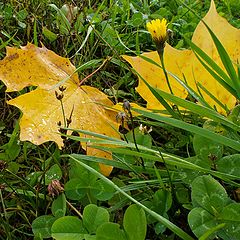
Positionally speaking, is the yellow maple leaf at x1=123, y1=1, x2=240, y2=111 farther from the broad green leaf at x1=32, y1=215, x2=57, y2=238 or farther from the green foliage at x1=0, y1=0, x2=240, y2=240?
the broad green leaf at x1=32, y1=215, x2=57, y2=238

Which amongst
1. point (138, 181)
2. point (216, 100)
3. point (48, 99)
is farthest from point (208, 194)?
point (48, 99)

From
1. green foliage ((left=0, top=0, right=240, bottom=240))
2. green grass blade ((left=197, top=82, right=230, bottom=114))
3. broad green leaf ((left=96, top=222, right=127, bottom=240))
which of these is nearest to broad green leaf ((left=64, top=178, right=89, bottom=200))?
green foliage ((left=0, top=0, right=240, bottom=240))

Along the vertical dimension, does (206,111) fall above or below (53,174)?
above

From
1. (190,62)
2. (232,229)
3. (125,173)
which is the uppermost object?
(190,62)

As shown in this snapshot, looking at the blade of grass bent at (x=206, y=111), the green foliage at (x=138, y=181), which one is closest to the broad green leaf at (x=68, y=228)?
the green foliage at (x=138, y=181)

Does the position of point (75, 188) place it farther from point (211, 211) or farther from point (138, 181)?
point (211, 211)

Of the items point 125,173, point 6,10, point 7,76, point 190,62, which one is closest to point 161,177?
point 125,173

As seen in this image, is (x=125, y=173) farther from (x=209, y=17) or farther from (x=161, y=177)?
(x=209, y=17)
